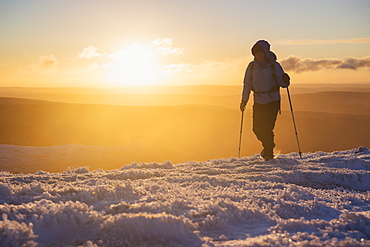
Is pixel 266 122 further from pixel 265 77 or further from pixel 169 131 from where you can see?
pixel 169 131

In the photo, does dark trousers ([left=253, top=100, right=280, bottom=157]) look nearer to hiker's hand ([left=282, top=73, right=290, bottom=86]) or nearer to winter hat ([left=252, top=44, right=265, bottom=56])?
hiker's hand ([left=282, top=73, right=290, bottom=86])

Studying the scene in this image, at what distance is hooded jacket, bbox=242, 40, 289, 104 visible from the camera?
21.3 feet

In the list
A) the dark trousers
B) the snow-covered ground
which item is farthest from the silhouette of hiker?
the snow-covered ground

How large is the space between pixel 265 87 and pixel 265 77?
0.20 m

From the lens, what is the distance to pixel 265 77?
6547 mm

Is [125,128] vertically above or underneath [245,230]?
underneath

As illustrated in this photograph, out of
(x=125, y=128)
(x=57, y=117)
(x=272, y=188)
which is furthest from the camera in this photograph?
(x=57, y=117)

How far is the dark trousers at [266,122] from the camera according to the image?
6680 millimetres

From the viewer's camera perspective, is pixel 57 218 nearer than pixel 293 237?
No

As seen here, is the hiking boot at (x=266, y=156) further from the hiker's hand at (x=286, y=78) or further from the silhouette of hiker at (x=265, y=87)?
the hiker's hand at (x=286, y=78)

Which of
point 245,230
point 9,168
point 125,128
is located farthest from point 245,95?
point 125,128

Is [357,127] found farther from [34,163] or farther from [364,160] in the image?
[34,163]

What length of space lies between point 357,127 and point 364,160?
30204mm

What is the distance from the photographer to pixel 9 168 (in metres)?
7.59
